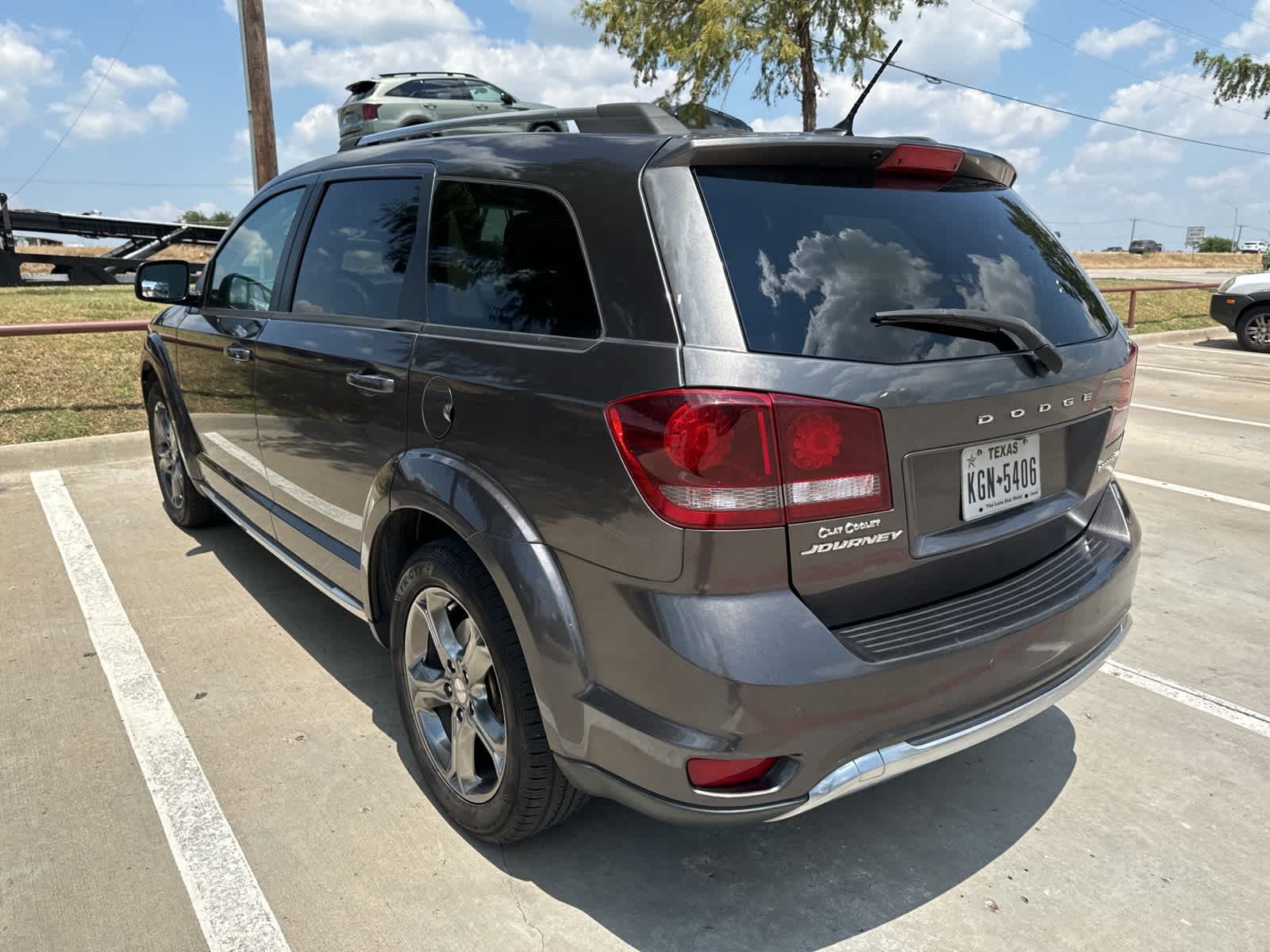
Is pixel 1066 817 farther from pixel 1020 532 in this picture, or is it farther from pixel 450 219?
pixel 450 219

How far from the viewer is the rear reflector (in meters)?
2.00

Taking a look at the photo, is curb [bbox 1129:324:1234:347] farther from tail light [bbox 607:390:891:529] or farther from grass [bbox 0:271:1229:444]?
tail light [bbox 607:390:891:529]

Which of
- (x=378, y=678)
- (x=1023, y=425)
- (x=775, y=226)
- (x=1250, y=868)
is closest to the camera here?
(x=775, y=226)

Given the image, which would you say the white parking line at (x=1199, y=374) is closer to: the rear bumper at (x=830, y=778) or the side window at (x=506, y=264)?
the rear bumper at (x=830, y=778)

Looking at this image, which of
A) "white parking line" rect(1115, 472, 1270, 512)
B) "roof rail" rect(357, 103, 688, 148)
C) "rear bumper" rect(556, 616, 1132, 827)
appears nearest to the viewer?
"rear bumper" rect(556, 616, 1132, 827)

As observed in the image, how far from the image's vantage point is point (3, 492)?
6.11 m

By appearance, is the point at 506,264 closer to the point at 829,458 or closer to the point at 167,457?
the point at 829,458

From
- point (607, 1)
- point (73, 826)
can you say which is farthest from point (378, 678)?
point (607, 1)

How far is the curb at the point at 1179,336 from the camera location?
15.4m

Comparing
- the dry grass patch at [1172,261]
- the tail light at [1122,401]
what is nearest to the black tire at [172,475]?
the tail light at [1122,401]

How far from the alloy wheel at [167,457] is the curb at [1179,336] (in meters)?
14.4

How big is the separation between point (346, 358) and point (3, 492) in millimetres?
4402

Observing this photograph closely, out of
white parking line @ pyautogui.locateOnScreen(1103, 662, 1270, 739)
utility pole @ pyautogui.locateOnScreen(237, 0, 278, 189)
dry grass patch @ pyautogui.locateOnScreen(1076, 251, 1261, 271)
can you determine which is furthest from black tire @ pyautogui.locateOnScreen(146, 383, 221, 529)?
dry grass patch @ pyautogui.locateOnScreen(1076, 251, 1261, 271)

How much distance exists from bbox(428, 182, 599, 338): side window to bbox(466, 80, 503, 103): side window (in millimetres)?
12169
